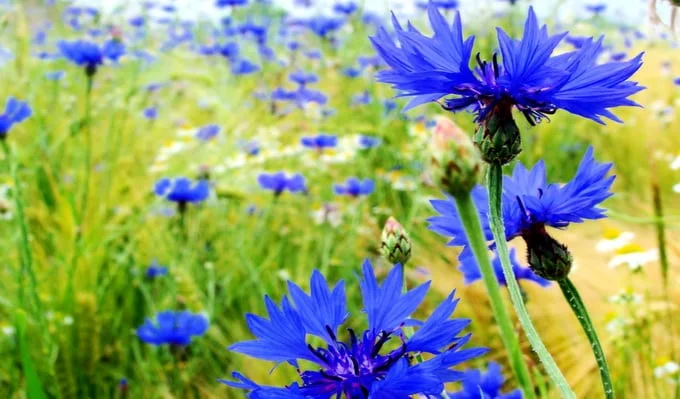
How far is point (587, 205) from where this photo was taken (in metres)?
0.34

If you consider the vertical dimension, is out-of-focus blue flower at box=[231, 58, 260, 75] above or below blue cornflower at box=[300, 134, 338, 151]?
above

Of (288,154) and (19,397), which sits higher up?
(288,154)

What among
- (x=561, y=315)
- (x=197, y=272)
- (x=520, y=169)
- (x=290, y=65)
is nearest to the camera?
(x=520, y=169)

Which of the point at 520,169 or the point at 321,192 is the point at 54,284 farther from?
the point at 520,169

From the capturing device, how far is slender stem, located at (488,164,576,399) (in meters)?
0.26

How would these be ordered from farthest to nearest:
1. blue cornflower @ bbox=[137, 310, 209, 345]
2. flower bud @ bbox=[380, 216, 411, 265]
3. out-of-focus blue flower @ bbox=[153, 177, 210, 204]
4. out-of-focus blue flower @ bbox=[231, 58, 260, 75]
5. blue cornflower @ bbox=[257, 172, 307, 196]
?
out-of-focus blue flower @ bbox=[231, 58, 260, 75], blue cornflower @ bbox=[257, 172, 307, 196], out-of-focus blue flower @ bbox=[153, 177, 210, 204], blue cornflower @ bbox=[137, 310, 209, 345], flower bud @ bbox=[380, 216, 411, 265]

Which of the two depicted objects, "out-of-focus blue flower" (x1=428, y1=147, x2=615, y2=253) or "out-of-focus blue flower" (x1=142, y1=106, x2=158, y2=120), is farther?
"out-of-focus blue flower" (x1=142, y1=106, x2=158, y2=120)

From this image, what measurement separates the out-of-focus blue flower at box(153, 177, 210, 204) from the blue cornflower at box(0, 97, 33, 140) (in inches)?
9.7

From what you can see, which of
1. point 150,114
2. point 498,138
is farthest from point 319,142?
point 498,138

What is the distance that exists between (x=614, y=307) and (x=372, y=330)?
2.70 feet

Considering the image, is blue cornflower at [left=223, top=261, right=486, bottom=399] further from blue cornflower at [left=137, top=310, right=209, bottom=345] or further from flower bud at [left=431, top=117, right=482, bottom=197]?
blue cornflower at [left=137, top=310, right=209, bottom=345]

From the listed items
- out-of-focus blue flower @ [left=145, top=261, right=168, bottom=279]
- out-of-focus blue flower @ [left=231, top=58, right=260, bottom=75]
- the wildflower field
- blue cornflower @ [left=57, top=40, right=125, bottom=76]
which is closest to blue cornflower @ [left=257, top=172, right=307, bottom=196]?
the wildflower field

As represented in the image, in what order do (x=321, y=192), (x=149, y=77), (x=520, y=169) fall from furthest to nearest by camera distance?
(x=321, y=192) → (x=149, y=77) → (x=520, y=169)

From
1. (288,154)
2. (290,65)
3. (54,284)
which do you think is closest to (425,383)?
(54,284)
